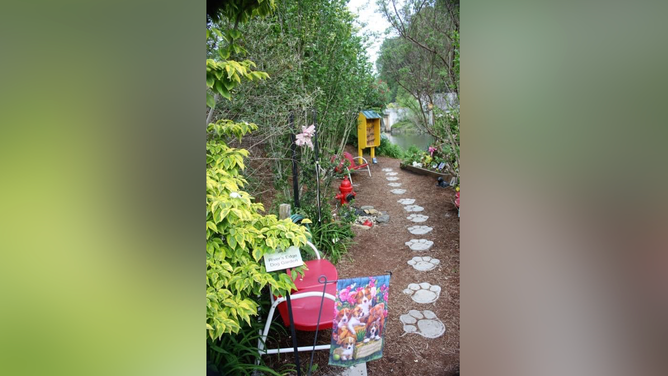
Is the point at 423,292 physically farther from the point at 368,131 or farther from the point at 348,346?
the point at 368,131

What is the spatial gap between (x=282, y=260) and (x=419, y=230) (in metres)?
2.03

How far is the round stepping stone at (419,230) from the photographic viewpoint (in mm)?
3026

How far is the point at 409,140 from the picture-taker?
538cm

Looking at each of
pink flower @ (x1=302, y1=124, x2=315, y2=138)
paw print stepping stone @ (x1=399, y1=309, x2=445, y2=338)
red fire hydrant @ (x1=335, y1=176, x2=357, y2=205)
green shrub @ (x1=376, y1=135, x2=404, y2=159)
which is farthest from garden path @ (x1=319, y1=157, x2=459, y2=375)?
green shrub @ (x1=376, y1=135, x2=404, y2=159)

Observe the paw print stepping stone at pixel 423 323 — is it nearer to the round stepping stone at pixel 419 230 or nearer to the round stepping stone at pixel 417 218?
the round stepping stone at pixel 419 230

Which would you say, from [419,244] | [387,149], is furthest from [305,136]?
[387,149]

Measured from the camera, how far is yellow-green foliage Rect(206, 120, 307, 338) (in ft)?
3.67

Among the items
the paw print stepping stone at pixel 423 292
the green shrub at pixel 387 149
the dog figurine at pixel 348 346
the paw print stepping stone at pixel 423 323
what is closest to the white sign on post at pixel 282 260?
the dog figurine at pixel 348 346

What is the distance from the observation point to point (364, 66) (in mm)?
3320

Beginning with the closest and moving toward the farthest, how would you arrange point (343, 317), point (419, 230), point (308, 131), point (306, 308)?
point (343, 317) < point (306, 308) < point (308, 131) < point (419, 230)

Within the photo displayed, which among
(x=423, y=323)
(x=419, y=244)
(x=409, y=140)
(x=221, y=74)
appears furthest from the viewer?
(x=409, y=140)

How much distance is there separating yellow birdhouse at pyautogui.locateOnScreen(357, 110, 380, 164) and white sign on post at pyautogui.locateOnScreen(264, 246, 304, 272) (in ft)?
11.8
